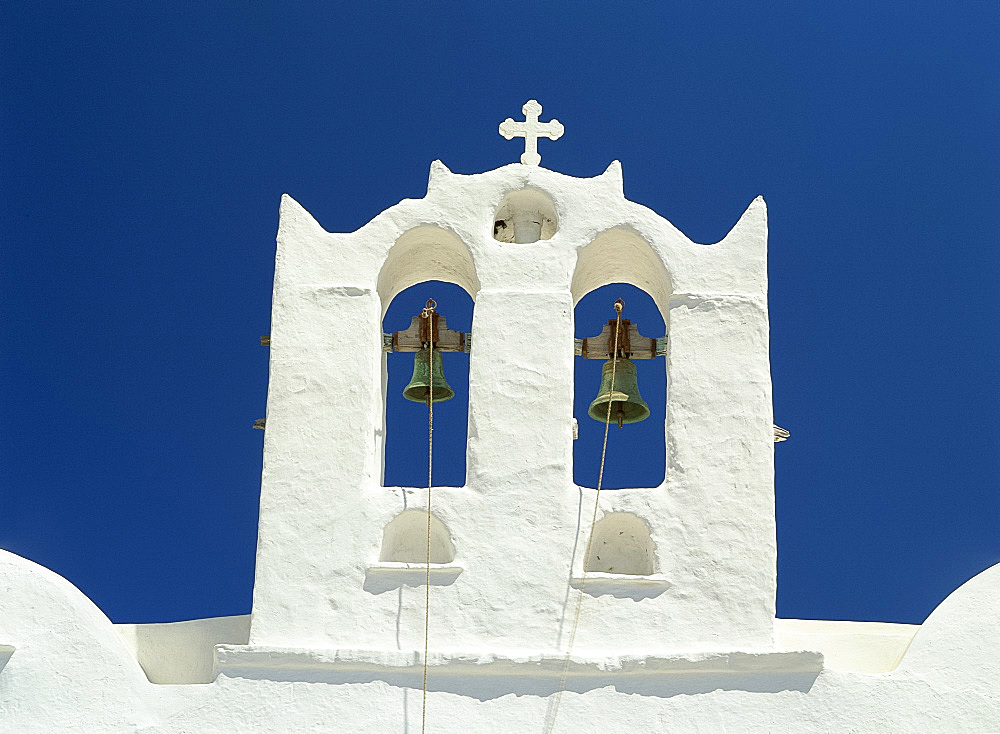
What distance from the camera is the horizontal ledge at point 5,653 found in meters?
8.87

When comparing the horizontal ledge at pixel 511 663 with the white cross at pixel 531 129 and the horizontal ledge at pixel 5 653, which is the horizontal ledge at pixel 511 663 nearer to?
the horizontal ledge at pixel 5 653

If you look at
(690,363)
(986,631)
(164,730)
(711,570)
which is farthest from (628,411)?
Result: (164,730)

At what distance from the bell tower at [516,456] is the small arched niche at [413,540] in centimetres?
1

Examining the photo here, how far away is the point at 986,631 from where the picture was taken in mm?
9117

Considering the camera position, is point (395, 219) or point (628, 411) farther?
point (628, 411)

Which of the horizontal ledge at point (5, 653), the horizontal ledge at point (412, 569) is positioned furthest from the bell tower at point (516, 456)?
the horizontal ledge at point (5, 653)

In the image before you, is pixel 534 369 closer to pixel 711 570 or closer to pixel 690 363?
pixel 690 363

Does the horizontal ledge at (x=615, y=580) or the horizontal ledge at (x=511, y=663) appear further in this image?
the horizontal ledge at (x=615, y=580)

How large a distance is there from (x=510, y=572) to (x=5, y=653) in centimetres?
268

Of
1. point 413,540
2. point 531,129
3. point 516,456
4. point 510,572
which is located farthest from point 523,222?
point 510,572

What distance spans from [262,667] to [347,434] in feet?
4.65

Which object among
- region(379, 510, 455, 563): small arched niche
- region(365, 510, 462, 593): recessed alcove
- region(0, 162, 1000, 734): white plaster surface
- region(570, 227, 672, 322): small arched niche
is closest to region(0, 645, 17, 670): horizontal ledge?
region(0, 162, 1000, 734): white plaster surface

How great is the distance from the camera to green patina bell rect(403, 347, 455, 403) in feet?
35.0

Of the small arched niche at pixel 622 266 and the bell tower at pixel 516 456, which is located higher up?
the small arched niche at pixel 622 266
